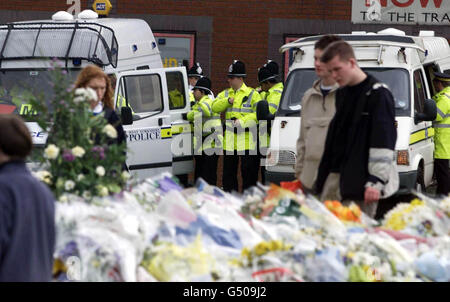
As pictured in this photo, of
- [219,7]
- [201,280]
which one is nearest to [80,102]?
[201,280]

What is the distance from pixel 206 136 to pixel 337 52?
8206 millimetres

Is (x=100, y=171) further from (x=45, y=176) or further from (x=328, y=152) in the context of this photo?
(x=328, y=152)

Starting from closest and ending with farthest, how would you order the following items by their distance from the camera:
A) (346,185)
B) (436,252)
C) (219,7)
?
(436,252) < (346,185) < (219,7)

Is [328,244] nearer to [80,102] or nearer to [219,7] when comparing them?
[80,102]

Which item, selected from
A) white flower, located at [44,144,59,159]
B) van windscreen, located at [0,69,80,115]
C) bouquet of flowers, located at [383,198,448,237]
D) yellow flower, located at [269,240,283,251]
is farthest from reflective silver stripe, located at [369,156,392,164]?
van windscreen, located at [0,69,80,115]

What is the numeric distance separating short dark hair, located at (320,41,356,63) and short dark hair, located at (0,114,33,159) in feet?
8.44

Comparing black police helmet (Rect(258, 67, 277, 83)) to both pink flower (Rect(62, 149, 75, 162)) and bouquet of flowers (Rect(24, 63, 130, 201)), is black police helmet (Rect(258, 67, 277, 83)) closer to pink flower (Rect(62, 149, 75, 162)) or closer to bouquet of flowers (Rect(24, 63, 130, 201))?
bouquet of flowers (Rect(24, 63, 130, 201))

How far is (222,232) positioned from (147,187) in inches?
33.8

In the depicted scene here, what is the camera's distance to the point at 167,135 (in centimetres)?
1305

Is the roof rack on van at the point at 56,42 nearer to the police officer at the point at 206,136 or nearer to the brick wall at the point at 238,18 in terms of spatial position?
the police officer at the point at 206,136

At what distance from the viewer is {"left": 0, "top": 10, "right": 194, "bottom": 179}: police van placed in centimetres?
1191

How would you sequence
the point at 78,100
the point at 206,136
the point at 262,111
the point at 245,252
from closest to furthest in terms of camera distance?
the point at 245,252, the point at 78,100, the point at 262,111, the point at 206,136

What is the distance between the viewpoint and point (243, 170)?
13.9 metres

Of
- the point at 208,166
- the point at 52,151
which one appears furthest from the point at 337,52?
the point at 208,166
